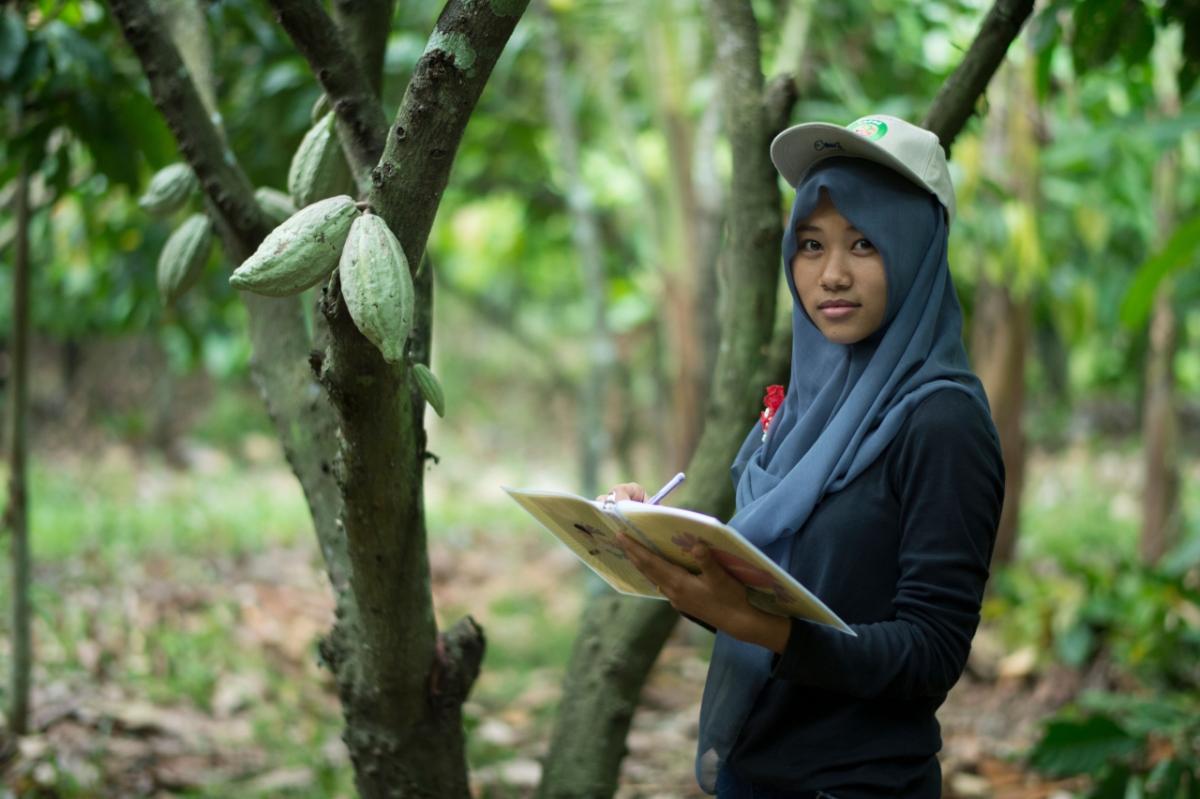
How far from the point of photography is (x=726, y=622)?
39.9 inches

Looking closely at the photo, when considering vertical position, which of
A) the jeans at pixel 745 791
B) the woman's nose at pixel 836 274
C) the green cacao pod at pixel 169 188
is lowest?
the jeans at pixel 745 791

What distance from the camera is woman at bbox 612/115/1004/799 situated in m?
1.01

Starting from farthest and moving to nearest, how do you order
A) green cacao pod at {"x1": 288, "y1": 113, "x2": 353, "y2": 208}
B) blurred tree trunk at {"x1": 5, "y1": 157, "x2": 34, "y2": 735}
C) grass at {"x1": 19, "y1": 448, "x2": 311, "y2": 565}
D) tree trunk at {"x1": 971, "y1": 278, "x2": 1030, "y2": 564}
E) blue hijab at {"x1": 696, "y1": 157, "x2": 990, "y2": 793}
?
grass at {"x1": 19, "y1": 448, "x2": 311, "y2": 565}, tree trunk at {"x1": 971, "y1": 278, "x2": 1030, "y2": 564}, blurred tree trunk at {"x1": 5, "y1": 157, "x2": 34, "y2": 735}, green cacao pod at {"x1": 288, "y1": 113, "x2": 353, "y2": 208}, blue hijab at {"x1": 696, "y1": 157, "x2": 990, "y2": 793}

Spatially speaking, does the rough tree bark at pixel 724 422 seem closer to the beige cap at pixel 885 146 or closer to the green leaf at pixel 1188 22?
the green leaf at pixel 1188 22

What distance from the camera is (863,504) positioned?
3.45 ft

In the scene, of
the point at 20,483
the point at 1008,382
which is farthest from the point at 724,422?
the point at 1008,382

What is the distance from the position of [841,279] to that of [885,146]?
127 mm

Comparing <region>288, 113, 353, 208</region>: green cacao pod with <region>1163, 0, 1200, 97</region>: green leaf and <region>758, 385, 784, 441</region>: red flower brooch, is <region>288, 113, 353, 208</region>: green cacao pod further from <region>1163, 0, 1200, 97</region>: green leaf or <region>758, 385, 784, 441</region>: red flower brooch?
<region>1163, 0, 1200, 97</region>: green leaf

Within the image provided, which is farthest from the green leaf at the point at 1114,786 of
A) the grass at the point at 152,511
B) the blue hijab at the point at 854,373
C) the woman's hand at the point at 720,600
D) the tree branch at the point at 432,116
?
the grass at the point at 152,511

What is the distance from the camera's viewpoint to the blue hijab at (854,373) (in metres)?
1.06

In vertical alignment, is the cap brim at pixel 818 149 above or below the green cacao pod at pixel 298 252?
above

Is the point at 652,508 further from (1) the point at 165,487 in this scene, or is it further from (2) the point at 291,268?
(1) the point at 165,487

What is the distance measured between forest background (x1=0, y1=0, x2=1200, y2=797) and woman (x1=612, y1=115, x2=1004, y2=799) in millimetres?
414

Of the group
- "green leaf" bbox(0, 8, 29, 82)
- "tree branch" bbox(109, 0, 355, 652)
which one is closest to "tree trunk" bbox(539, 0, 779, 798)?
"tree branch" bbox(109, 0, 355, 652)
